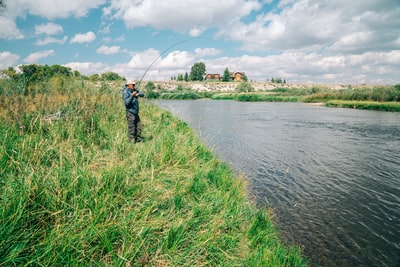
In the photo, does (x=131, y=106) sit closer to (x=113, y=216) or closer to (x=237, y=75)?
(x=113, y=216)

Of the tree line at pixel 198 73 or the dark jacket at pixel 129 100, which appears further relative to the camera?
the tree line at pixel 198 73

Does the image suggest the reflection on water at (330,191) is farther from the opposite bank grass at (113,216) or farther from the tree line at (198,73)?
the tree line at (198,73)

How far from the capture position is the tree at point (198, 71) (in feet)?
420

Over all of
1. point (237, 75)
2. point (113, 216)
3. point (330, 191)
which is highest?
point (237, 75)

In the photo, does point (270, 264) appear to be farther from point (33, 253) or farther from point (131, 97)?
point (131, 97)

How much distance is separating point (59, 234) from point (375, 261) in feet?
17.4

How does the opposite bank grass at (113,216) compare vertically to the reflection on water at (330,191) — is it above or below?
above

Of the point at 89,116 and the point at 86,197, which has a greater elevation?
the point at 89,116

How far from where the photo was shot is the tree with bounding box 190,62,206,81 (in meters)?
128

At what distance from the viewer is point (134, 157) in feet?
16.2

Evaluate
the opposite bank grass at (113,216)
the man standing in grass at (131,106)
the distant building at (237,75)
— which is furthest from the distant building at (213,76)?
the opposite bank grass at (113,216)

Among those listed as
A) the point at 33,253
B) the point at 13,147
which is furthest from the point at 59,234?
the point at 13,147

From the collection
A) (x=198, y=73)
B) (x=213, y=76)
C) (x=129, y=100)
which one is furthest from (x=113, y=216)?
(x=213, y=76)

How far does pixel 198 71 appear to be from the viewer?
12838 cm
